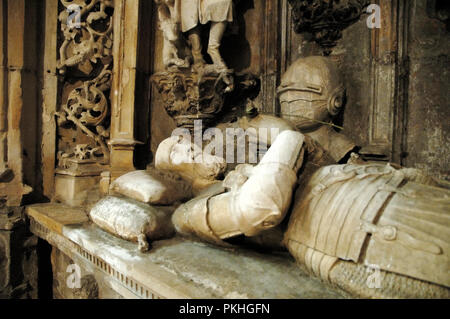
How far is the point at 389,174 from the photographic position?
160cm

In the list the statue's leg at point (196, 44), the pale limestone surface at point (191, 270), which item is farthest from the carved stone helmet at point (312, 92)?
the pale limestone surface at point (191, 270)

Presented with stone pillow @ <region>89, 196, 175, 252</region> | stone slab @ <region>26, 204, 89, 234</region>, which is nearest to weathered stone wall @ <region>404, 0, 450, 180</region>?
stone pillow @ <region>89, 196, 175, 252</region>

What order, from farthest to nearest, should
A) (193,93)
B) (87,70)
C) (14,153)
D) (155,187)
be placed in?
(87,70) < (193,93) < (14,153) < (155,187)

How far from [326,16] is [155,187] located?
2.58 metres

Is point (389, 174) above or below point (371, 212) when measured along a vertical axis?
above

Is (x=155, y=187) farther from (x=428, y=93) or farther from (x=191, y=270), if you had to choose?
(x=428, y=93)

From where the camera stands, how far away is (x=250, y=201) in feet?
5.20

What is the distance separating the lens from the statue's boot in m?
1.58

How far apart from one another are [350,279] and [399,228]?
1.02 feet

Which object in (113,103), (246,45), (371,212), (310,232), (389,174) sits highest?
(246,45)

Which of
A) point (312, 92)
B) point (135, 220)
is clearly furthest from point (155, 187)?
point (312, 92)
